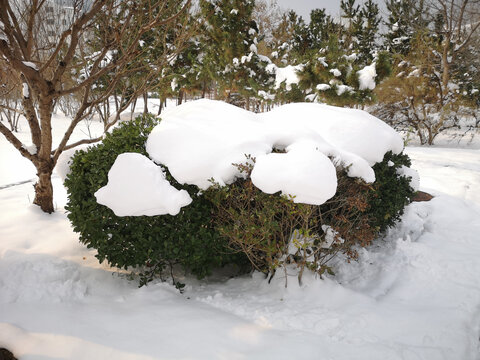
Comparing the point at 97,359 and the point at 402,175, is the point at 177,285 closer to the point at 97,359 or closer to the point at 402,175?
the point at 97,359

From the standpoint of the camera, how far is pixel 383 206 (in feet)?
12.3

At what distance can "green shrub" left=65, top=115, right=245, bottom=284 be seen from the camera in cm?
279

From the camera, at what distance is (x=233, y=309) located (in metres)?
2.73

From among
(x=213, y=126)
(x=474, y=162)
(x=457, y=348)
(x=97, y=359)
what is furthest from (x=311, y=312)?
(x=474, y=162)

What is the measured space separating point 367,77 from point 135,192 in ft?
29.5

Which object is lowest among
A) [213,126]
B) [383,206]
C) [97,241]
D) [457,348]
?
[457,348]

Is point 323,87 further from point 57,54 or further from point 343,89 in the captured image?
point 57,54

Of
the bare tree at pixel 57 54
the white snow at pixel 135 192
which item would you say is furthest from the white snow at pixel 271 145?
the bare tree at pixel 57 54

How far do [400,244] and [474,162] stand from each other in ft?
20.4

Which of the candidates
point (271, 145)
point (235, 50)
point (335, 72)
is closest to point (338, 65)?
point (335, 72)

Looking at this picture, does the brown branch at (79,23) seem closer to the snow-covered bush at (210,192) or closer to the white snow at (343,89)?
the snow-covered bush at (210,192)

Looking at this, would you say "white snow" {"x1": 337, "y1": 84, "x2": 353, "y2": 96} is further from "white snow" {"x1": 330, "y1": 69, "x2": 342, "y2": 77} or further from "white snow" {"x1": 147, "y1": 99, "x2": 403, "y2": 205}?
"white snow" {"x1": 147, "y1": 99, "x2": 403, "y2": 205}

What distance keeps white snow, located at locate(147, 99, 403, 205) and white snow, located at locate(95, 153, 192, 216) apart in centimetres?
30

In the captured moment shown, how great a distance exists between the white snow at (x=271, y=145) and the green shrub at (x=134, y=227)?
0.82ft
